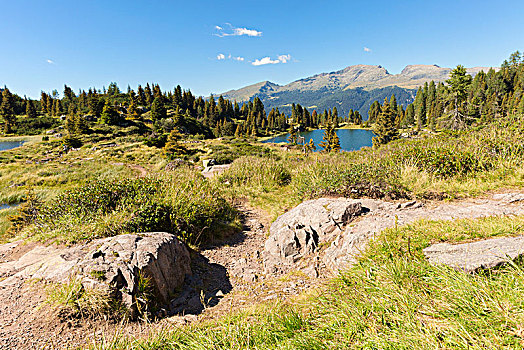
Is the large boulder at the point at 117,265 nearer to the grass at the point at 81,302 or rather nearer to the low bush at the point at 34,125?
the grass at the point at 81,302

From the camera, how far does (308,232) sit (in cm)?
530

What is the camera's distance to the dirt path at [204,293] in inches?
111

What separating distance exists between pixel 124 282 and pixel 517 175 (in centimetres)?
865

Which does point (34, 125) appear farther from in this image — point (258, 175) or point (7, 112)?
point (258, 175)

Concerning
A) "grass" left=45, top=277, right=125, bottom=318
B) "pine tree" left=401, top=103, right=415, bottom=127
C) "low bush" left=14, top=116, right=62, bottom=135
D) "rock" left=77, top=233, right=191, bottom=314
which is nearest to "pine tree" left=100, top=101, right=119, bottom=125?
"low bush" left=14, top=116, right=62, bottom=135

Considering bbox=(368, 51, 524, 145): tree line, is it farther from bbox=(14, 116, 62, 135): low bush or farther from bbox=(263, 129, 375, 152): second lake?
bbox=(14, 116, 62, 135): low bush

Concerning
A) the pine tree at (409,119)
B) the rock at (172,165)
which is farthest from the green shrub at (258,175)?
the pine tree at (409,119)

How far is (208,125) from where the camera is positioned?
9638cm

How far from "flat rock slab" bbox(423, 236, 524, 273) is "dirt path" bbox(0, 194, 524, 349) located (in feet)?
4.41

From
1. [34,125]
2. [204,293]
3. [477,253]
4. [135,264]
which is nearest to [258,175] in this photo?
[204,293]

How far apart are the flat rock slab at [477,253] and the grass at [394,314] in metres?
0.11

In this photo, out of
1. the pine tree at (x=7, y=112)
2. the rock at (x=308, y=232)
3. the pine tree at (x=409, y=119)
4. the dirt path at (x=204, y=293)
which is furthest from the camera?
the pine tree at (x=409, y=119)

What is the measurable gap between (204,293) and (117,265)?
60.0 inches

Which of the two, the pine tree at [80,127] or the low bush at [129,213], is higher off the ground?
the pine tree at [80,127]
